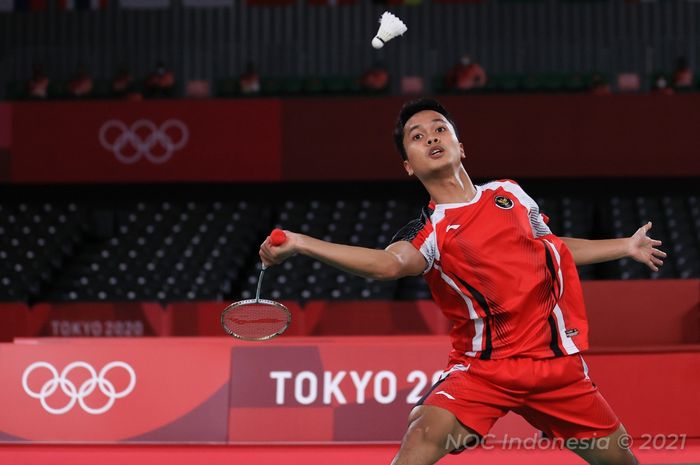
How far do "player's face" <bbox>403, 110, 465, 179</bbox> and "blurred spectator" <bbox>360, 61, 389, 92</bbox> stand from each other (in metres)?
10.1

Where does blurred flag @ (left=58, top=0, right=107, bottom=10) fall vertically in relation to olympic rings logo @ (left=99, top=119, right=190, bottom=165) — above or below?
above

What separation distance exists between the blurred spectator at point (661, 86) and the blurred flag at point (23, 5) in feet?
34.3

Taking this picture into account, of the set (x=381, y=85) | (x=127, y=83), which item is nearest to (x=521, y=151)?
(x=381, y=85)

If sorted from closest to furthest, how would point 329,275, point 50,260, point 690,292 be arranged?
point 690,292
point 329,275
point 50,260

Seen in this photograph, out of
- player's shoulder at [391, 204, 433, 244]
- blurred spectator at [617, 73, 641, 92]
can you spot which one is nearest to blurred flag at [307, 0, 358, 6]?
blurred spectator at [617, 73, 641, 92]

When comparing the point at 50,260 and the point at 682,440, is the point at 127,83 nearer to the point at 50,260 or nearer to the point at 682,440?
the point at 50,260

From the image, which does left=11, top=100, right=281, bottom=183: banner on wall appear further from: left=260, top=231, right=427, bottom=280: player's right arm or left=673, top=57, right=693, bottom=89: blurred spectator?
left=260, top=231, right=427, bottom=280: player's right arm

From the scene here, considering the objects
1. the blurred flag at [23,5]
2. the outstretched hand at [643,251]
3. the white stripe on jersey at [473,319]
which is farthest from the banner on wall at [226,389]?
the blurred flag at [23,5]

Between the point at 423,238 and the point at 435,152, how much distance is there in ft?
1.00

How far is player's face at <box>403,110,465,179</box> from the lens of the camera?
2.92 meters

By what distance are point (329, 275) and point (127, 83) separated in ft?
15.6

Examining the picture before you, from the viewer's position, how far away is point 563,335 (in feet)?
9.28

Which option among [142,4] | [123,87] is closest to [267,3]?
[142,4]

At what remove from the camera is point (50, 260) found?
11984mm
